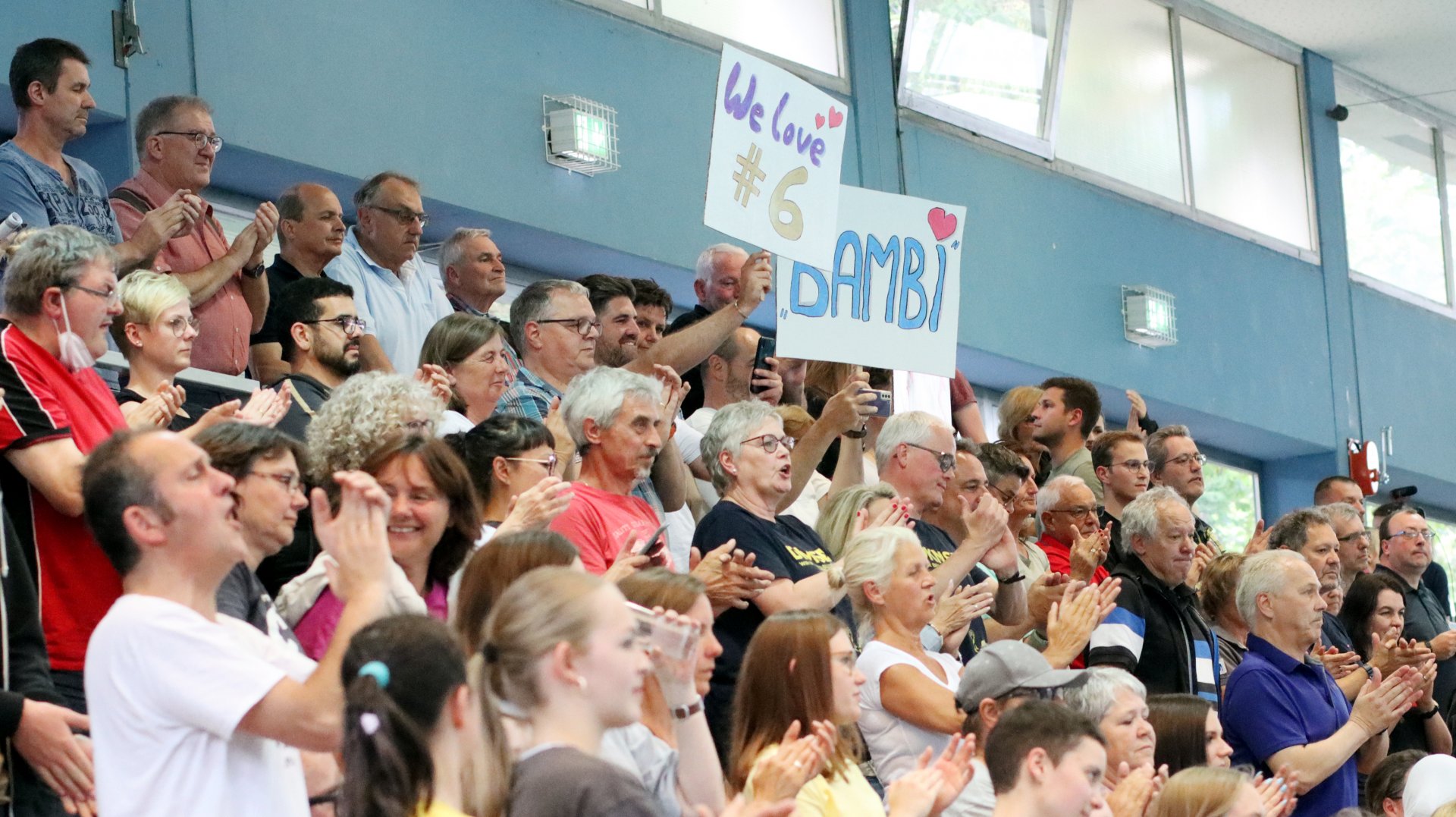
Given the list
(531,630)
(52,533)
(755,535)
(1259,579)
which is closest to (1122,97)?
(1259,579)

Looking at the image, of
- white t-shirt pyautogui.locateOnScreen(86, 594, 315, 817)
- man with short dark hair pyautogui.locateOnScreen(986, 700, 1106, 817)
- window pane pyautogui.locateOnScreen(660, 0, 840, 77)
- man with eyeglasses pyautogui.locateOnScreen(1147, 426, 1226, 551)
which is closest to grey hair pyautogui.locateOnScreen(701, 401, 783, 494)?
man with short dark hair pyautogui.locateOnScreen(986, 700, 1106, 817)

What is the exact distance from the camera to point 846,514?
5.13 metres

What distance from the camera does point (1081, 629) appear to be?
4898 mm

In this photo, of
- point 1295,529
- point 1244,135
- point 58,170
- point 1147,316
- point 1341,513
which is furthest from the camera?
point 1244,135

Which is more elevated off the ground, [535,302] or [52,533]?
[535,302]

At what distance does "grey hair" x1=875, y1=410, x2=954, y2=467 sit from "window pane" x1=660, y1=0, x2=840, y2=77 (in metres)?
3.21

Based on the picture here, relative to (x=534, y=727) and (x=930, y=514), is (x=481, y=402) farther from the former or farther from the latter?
(x=534, y=727)

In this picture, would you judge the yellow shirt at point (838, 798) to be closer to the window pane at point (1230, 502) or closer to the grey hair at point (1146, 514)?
the grey hair at point (1146, 514)

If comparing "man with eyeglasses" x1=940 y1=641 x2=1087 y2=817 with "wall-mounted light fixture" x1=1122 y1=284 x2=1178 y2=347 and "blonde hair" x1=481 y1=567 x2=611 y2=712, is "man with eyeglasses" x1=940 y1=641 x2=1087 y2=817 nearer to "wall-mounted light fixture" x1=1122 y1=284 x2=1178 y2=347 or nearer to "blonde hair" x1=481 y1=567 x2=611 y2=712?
"blonde hair" x1=481 y1=567 x2=611 y2=712

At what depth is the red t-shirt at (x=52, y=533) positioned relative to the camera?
319 centimetres

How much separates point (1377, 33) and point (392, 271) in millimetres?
8129

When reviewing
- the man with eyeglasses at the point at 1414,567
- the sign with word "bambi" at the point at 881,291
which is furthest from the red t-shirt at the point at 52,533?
the man with eyeglasses at the point at 1414,567

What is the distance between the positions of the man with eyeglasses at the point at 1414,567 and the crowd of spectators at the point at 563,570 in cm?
4

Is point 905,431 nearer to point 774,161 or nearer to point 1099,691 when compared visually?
point 774,161
